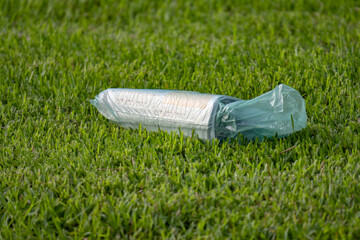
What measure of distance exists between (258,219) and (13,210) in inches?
43.3

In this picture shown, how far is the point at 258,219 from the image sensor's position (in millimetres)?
1846

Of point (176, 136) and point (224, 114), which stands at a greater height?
point (224, 114)

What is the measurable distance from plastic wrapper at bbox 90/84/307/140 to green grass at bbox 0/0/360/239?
7 cm

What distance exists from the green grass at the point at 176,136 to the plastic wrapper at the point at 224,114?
7 centimetres

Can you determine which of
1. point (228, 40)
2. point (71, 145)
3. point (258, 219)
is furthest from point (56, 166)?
point (228, 40)

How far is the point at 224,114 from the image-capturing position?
7.62 feet

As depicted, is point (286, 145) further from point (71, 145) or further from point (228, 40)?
point (228, 40)

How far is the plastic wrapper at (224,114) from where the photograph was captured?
2324 millimetres

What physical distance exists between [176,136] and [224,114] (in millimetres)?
295

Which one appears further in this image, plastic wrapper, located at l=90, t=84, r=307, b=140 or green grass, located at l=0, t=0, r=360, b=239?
plastic wrapper, located at l=90, t=84, r=307, b=140

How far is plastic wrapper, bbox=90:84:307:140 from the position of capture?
2324 millimetres

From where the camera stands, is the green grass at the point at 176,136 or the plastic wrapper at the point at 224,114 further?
the plastic wrapper at the point at 224,114

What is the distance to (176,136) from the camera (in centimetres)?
240

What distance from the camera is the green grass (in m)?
1.89
